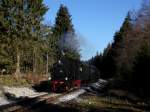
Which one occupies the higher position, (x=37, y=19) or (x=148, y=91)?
A: (x=37, y=19)

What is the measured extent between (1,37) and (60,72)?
76.4ft

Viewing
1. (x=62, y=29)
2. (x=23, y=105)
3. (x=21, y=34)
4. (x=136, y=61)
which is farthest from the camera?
(x=62, y=29)

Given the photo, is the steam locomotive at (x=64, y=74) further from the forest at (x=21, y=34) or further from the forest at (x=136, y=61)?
the forest at (x=21, y=34)

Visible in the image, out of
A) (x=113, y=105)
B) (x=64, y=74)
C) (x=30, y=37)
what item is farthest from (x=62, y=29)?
(x=113, y=105)

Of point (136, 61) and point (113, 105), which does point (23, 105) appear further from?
point (136, 61)

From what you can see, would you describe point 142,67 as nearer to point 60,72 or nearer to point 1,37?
point 60,72

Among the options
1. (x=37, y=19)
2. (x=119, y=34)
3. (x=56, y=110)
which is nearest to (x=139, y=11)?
(x=37, y=19)

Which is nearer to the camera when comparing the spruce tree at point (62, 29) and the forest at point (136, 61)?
the forest at point (136, 61)

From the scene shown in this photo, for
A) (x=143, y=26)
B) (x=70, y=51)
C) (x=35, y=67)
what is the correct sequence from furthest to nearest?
(x=70, y=51), (x=35, y=67), (x=143, y=26)

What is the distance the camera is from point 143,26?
52.6 meters

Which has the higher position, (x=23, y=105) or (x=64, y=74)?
(x=64, y=74)

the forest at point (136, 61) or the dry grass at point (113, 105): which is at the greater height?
the forest at point (136, 61)

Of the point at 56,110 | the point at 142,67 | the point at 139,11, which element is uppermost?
the point at 139,11

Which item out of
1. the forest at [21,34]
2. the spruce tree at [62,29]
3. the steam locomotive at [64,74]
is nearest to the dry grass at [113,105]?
the steam locomotive at [64,74]
